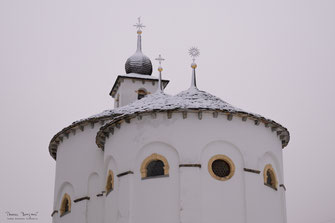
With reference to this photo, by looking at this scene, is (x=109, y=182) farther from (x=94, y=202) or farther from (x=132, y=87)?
(x=132, y=87)

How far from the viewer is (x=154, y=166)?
2145 cm

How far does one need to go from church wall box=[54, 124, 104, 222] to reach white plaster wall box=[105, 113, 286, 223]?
3062mm

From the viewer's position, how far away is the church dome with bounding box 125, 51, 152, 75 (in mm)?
36903

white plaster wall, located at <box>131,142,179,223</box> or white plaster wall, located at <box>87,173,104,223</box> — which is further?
white plaster wall, located at <box>87,173,104,223</box>

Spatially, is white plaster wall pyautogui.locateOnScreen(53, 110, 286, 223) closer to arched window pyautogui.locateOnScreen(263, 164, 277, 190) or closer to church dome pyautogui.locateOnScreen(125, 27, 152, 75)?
arched window pyautogui.locateOnScreen(263, 164, 277, 190)

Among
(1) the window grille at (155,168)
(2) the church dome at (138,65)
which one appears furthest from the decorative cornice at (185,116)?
(2) the church dome at (138,65)

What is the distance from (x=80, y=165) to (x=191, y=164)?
6.84 meters

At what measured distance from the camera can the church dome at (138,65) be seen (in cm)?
3690

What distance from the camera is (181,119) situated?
21.6 metres

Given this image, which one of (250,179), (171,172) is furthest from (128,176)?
(250,179)

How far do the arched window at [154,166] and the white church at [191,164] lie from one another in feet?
0.11

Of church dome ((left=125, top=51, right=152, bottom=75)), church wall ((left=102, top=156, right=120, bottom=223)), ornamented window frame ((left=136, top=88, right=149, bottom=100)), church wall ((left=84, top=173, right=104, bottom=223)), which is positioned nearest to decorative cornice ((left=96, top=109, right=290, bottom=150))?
church wall ((left=102, top=156, right=120, bottom=223))

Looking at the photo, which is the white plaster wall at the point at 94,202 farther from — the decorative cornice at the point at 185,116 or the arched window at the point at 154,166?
the arched window at the point at 154,166

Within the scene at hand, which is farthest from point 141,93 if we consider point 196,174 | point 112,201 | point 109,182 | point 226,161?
point 196,174
